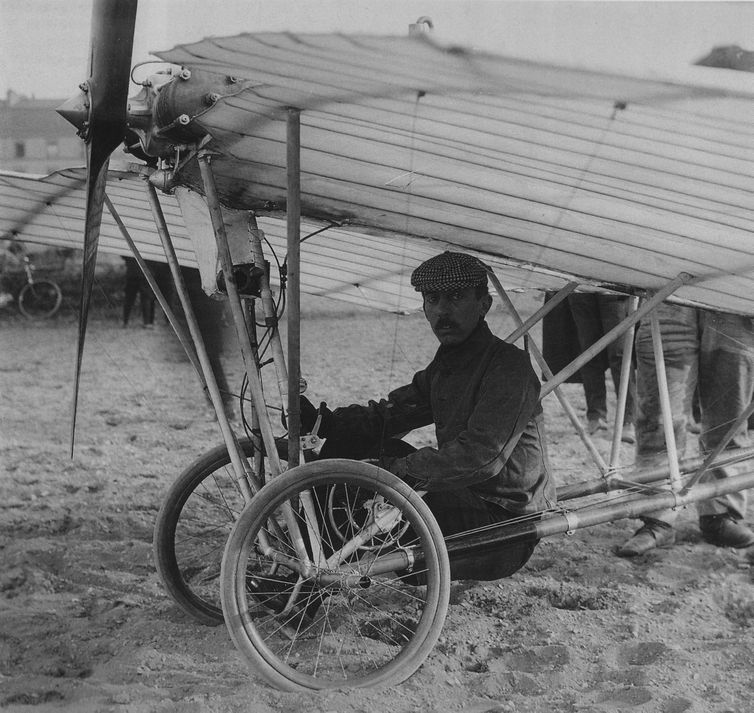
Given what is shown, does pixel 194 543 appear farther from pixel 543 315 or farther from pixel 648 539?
pixel 648 539

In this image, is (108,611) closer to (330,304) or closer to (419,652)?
(419,652)

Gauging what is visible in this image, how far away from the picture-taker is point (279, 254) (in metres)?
4.00

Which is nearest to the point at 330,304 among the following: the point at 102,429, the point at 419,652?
the point at 102,429

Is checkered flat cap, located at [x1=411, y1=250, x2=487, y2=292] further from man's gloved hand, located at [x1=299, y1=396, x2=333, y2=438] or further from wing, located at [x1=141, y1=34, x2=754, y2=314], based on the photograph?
man's gloved hand, located at [x1=299, y1=396, x2=333, y2=438]

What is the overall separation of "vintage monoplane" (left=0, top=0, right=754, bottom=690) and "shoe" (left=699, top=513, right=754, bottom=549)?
0.52 metres

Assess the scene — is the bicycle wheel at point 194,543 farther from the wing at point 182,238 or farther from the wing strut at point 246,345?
the wing at point 182,238

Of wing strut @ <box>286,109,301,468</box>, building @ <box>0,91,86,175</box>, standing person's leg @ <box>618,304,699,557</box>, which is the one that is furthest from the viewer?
building @ <box>0,91,86,175</box>

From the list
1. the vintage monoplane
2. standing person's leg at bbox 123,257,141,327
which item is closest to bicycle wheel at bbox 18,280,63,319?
standing person's leg at bbox 123,257,141,327

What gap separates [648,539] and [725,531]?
40cm

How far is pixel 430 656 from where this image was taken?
9.59 feet

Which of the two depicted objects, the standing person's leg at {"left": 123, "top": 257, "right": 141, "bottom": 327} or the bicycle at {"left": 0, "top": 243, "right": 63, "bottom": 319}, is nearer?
the standing person's leg at {"left": 123, "top": 257, "right": 141, "bottom": 327}

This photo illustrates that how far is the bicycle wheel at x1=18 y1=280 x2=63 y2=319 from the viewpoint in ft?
38.1

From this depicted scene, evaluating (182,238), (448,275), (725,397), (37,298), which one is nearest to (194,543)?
(182,238)

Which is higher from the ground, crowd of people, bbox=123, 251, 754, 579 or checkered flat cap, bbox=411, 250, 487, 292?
checkered flat cap, bbox=411, 250, 487, 292
